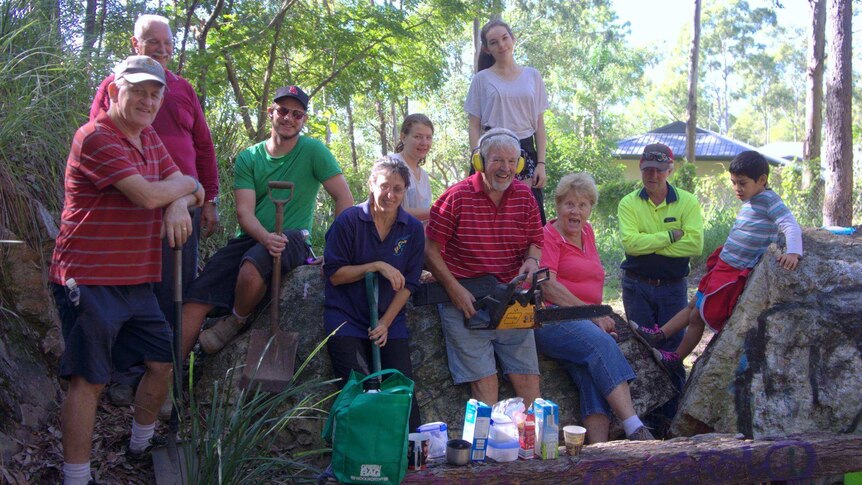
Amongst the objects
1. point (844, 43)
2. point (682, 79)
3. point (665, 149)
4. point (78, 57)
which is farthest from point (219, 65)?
point (682, 79)

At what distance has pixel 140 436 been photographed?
12.8 feet

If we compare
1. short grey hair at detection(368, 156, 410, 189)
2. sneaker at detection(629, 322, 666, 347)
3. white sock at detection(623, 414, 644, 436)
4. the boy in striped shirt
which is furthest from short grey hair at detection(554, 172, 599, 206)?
white sock at detection(623, 414, 644, 436)

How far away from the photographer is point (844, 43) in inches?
442

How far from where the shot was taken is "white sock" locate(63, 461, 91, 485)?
332 cm

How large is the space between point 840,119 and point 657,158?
7294mm

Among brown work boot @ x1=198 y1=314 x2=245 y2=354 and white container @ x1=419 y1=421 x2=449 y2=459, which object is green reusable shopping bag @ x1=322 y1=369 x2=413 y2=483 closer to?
white container @ x1=419 y1=421 x2=449 y2=459

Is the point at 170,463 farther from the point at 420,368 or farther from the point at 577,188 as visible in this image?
the point at 577,188

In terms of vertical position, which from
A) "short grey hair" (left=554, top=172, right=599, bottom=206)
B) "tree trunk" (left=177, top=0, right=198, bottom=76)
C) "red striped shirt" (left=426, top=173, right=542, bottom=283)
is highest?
"tree trunk" (left=177, top=0, right=198, bottom=76)

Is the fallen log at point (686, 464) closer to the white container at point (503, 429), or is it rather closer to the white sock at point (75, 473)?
the white container at point (503, 429)

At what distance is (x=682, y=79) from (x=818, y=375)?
50009 mm

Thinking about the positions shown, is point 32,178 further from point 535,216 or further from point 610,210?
point 610,210

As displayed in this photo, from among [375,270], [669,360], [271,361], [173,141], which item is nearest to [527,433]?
[375,270]

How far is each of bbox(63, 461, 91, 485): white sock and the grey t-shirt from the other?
144 inches

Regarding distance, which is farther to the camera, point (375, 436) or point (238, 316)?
point (238, 316)
